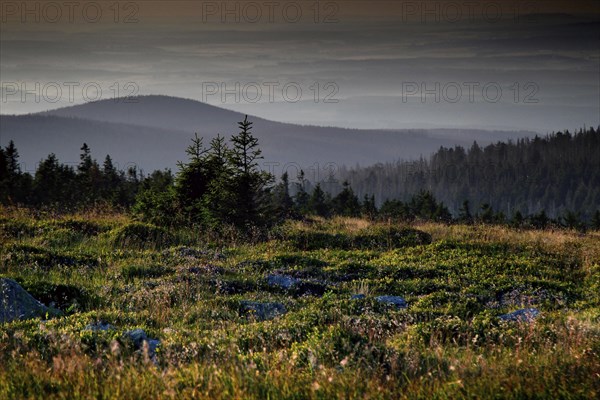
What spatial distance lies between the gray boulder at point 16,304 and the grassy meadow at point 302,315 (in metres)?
0.46

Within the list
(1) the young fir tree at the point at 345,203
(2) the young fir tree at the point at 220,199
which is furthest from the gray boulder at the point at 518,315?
(1) the young fir tree at the point at 345,203

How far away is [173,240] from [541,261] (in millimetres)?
12679

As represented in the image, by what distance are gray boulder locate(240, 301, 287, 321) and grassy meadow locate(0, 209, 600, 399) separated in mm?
189

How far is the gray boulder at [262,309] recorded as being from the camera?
30.4 feet

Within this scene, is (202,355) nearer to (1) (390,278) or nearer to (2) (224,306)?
(2) (224,306)

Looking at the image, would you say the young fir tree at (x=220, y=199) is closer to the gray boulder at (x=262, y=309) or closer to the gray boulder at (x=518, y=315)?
the gray boulder at (x=262, y=309)

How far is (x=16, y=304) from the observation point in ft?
27.7

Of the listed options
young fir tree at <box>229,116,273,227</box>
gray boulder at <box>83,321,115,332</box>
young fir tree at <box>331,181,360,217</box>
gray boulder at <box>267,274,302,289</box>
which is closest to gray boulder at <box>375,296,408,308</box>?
gray boulder at <box>267,274,302,289</box>

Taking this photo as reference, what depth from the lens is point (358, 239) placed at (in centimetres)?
1867

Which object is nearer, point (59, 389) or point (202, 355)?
point (59, 389)

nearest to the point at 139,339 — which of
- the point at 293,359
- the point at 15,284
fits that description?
the point at 293,359

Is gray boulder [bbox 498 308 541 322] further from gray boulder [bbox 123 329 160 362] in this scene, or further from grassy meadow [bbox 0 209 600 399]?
gray boulder [bbox 123 329 160 362]

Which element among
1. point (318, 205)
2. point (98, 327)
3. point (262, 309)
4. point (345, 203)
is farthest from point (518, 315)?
point (345, 203)

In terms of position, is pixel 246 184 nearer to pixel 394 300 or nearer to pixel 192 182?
pixel 192 182
